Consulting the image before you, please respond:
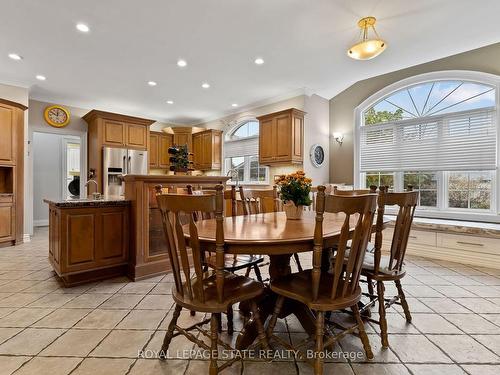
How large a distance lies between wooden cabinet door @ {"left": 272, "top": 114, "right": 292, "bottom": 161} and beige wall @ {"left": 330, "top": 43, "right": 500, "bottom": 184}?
1.20 meters

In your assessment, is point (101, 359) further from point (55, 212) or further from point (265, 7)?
point (265, 7)

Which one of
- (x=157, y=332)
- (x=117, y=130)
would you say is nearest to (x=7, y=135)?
(x=117, y=130)

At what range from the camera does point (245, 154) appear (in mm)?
6359

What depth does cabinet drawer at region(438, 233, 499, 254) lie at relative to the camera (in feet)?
11.1

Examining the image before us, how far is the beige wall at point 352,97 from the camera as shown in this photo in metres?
4.01

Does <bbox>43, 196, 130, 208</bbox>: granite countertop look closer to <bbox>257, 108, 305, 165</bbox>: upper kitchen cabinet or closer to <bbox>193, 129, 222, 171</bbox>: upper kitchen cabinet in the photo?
<bbox>257, 108, 305, 165</bbox>: upper kitchen cabinet

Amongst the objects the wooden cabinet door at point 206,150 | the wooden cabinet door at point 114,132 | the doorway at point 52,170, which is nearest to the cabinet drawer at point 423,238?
the wooden cabinet door at point 206,150

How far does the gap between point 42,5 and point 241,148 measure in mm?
4243

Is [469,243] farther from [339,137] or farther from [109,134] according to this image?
[109,134]

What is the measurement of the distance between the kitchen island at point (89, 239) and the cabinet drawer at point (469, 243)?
4.12 metres

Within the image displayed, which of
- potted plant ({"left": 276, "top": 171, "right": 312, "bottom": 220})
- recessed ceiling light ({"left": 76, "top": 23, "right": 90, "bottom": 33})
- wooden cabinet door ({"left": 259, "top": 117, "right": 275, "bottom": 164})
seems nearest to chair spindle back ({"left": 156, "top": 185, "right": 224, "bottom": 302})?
potted plant ({"left": 276, "top": 171, "right": 312, "bottom": 220})

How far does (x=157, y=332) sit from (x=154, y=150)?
549 centimetres

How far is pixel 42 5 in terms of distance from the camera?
2.77 metres

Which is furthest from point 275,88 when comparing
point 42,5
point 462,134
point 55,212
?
point 55,212
